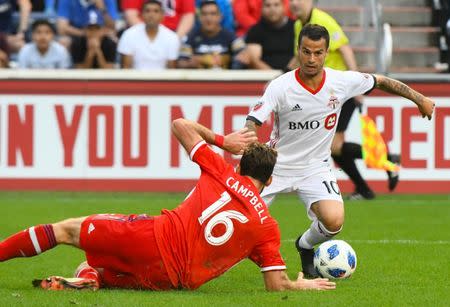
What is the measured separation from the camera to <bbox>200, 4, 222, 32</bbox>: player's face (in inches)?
689

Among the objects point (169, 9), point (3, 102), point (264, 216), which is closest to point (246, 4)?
point (169, 9)

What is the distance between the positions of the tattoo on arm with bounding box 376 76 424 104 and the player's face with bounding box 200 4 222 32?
25.6 ft

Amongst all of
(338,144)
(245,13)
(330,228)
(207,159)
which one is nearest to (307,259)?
(330,228)

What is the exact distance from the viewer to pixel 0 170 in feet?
53.6

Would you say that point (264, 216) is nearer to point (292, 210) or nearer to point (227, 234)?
point (227, 234)

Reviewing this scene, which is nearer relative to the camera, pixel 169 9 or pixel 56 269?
pixel 56 269

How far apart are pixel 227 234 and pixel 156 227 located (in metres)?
0.48

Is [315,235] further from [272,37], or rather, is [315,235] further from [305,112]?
[272,37]

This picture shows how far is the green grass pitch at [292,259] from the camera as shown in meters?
8.08

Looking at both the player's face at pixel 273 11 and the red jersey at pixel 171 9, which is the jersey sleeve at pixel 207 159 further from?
the red jersey at pixel 171 9

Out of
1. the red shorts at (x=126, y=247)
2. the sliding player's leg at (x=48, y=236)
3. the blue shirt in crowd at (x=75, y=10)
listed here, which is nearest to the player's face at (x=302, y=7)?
the blue shirt in crowd at (x=75, y=10)

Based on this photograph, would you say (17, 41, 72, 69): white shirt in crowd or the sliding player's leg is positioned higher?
(17, 41, 72, 69): white shirt in crowd

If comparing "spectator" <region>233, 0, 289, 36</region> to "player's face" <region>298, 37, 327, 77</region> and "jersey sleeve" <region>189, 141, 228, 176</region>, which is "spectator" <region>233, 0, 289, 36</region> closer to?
"player's face" <region>298, 37, 327, 77</region>

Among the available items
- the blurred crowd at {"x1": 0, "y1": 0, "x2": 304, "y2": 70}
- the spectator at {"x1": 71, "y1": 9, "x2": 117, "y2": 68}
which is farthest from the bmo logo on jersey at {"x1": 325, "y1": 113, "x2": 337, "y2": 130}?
the spectator at {"x1": 71, "y1": 9, "x2": 117, "y2": 68}
